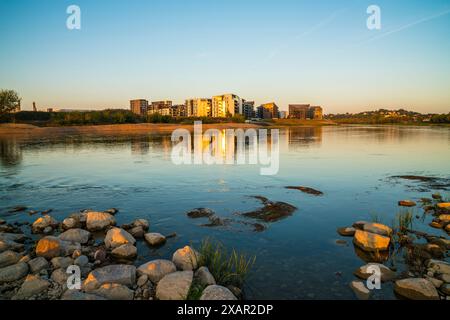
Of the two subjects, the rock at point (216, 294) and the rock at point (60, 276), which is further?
the rock at point (60, 276)

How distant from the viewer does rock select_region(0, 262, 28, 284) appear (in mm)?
8320

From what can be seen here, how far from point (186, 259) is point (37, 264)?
4341 millimetres

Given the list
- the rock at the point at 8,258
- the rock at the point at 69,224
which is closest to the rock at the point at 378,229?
the rock at the point at 69,224

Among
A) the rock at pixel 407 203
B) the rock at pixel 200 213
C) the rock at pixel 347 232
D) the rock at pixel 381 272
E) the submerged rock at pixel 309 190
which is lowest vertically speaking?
the rock at pixel 381 272

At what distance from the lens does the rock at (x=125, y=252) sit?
33.3 ft

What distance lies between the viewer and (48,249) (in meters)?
9.78

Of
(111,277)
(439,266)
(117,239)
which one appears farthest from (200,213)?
(439,266)

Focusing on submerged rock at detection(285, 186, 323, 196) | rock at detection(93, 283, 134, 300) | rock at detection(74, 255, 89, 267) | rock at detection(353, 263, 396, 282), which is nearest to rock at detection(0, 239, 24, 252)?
rock at detection(74, 255, 89, 267)

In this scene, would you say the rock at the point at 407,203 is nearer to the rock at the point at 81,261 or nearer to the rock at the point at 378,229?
Answer: the rock at the point at 378,229

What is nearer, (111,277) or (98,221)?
(111,277)

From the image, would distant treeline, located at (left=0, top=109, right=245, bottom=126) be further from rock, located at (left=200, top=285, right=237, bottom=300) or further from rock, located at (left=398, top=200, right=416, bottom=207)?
rock, located at (left=200, top=285, right=237, bottom=300)

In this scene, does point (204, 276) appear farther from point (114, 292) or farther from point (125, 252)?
point (125, 252)

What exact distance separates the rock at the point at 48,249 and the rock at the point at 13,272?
2.70 feet
